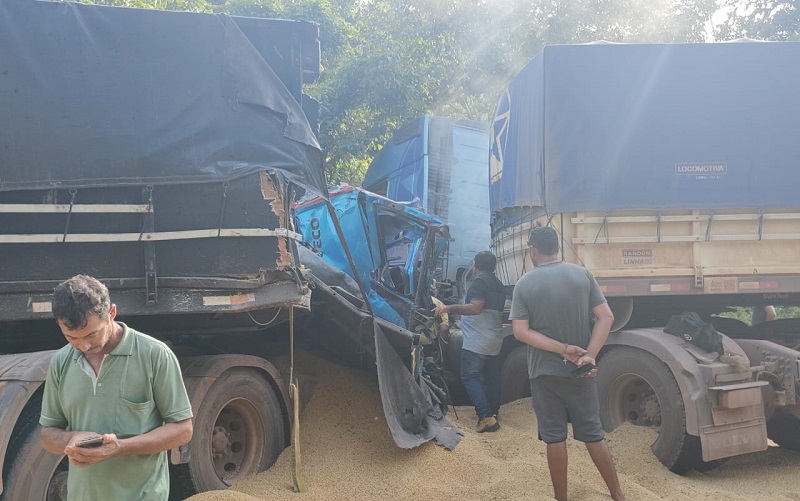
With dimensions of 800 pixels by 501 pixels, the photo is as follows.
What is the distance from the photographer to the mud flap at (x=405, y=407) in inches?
198

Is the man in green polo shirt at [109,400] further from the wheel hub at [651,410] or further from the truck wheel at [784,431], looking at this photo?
the truck wheel at [784,431]

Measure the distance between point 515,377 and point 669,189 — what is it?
102 inches

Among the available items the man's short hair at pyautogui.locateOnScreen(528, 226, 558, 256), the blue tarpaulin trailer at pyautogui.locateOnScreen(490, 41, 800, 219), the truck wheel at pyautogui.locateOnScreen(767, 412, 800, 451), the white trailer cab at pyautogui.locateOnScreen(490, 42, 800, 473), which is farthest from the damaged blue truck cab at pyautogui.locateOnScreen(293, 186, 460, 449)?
the truck wheel at pyautogui.locateOnScreen(767, 412, 800, 451)

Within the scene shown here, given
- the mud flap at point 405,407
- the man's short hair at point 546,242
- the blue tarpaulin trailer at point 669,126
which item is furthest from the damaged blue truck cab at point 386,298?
the blue tarpaulin trailer at point 669,126

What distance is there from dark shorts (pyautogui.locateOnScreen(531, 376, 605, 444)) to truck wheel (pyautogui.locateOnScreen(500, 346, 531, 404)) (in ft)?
8.82

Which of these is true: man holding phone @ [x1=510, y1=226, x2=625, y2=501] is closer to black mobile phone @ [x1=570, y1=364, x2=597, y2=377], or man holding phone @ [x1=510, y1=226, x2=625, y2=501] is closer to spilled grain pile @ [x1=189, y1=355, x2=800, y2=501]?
black mobile phone @ [x1=570, y1=364, x2=597, y2=377]

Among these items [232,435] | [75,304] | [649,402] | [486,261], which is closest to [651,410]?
[649,402]

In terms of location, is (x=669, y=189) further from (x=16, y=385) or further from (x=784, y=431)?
(x=16, y=385)

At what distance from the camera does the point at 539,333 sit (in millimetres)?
4566

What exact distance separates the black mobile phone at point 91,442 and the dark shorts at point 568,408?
114 inches

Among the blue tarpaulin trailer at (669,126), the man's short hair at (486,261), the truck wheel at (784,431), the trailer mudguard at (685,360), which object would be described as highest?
the blue tarpaulin trailer at (669,126)

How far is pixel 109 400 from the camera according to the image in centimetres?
255

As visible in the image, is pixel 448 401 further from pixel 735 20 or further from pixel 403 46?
pixel 735 20

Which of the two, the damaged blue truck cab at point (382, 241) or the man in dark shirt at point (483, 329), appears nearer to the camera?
the man in dark shirt at point (483, 329)
